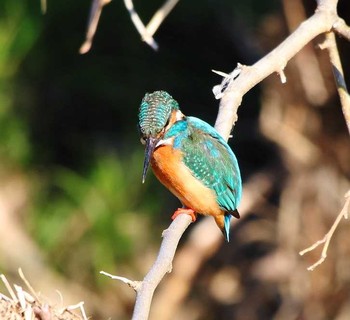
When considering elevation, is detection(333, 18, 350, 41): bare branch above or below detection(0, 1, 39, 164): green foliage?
below

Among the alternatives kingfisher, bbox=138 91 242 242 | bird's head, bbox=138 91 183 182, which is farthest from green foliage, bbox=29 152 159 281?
bird's head, bbox=138 91 183 182

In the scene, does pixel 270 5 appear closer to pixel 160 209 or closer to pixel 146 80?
pixel 146 80

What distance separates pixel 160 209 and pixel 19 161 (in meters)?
0.78

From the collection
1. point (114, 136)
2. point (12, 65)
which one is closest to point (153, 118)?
point (12, 65)

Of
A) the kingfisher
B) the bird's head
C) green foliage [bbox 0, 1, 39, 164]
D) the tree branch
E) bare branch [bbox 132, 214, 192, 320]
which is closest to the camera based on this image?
bare branch [bbox 132, 214, 192, 320]

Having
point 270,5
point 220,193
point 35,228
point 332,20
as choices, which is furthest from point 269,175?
point 332,20

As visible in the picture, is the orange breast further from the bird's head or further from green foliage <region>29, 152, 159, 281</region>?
green foliage <region>29, 152, 159, 281</region>

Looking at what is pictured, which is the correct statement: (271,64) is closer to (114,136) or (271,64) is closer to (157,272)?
(157,272)

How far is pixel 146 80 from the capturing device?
17.0ft

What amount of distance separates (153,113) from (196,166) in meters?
0.37

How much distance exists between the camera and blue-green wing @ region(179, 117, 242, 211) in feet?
9.98

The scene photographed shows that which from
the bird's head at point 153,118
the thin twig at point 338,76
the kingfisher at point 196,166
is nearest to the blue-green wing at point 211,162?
the kingfisher at point 196,166

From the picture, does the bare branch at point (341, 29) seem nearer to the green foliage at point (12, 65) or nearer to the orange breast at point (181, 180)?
the orange breast at point (181, 180)

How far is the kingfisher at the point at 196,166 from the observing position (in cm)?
299
